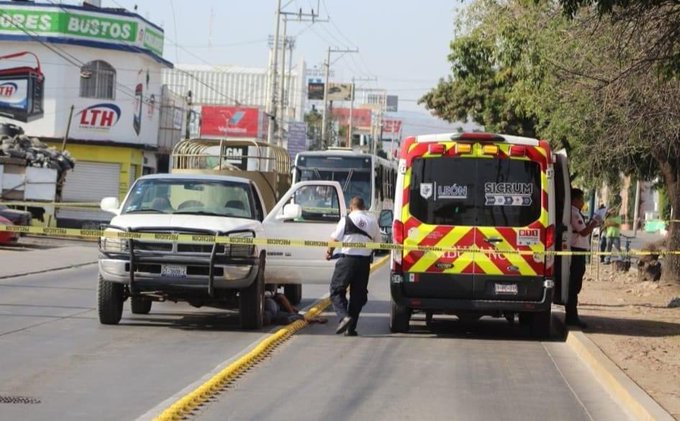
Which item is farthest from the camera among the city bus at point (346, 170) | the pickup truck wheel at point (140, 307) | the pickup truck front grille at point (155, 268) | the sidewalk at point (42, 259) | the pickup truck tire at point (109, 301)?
the city bus at point (346, 170)

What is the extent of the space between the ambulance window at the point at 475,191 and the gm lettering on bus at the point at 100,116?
4110 cm

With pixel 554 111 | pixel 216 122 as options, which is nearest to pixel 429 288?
pixel 554 111

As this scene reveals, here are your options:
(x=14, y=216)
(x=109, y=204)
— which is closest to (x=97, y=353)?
(x=109, y=204)

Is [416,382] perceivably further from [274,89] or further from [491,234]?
[274,89]

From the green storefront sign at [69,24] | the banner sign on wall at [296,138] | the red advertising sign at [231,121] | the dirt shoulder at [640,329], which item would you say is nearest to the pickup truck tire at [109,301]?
the dirt shoulder at [640,329]

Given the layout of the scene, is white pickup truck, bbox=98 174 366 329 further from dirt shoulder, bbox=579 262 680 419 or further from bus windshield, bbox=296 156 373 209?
bus windshield, bbox=296 156 373 209

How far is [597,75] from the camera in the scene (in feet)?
62.1

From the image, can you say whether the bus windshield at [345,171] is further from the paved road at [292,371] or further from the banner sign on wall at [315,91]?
the banner sign on wall at [315,91]

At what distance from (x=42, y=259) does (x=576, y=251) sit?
16.1m

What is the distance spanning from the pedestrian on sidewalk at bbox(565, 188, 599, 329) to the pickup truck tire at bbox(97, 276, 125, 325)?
6360 mm

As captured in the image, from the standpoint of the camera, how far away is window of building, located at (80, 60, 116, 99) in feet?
176

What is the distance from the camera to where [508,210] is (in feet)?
47.2

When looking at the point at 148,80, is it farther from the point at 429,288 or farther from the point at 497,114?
the point at 429,288

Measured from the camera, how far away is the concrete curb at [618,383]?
9.11 meters
